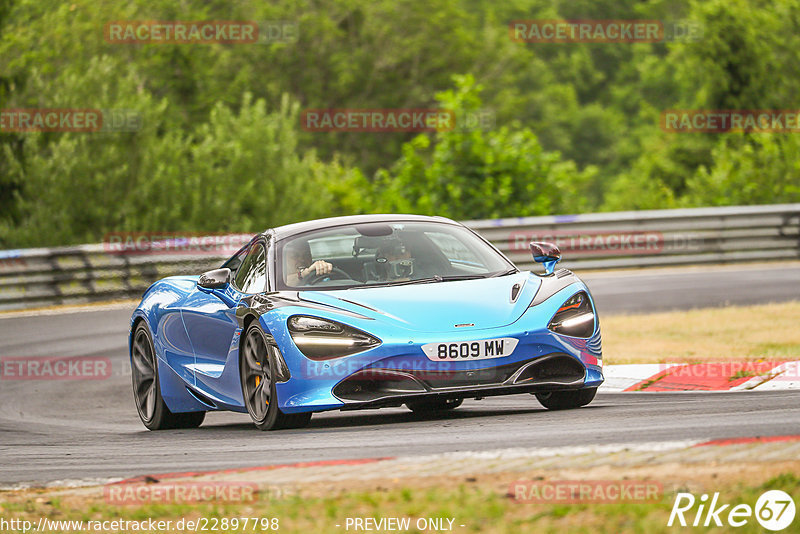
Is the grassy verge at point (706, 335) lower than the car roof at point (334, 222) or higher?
lower

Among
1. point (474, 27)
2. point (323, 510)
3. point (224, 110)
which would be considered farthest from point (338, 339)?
point (474, 27)

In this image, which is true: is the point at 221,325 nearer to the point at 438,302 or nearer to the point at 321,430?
the point at 321,430

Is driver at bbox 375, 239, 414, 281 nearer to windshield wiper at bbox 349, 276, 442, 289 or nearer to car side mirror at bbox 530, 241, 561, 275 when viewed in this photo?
windshield wiper at bbox 349, 276, 442, 289

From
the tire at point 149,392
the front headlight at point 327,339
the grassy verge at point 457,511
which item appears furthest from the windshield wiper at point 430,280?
the grassy verge at point 457,511

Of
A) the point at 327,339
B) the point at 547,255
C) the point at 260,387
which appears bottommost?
the point at 260,387

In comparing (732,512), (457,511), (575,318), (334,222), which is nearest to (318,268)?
(334,222)

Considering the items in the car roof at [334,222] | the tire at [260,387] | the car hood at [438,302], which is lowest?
the tire at [260,387]

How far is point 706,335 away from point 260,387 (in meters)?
6.63

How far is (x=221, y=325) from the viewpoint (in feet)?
29.8

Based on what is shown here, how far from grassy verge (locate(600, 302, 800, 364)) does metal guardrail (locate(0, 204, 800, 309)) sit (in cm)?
594

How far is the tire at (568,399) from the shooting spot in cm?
870

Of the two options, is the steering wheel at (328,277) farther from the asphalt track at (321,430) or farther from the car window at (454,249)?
the asphalt track at (321,430)

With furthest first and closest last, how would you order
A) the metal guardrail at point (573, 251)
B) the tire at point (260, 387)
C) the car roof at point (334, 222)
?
the metal guardrail at point (573, 251)
the car roof at point (334, 222)
the tire at point (260, 387)

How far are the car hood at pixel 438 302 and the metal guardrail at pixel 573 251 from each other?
13138mm
